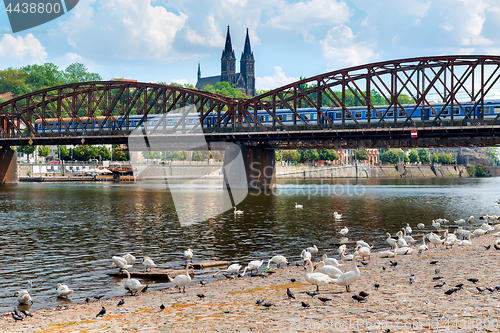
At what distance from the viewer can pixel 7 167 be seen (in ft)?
412

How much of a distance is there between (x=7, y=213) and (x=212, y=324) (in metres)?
46.3

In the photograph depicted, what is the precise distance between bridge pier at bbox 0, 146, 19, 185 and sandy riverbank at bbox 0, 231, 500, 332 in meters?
117

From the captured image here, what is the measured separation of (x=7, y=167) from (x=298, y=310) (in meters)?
126

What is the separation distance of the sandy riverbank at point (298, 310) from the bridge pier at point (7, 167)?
11738 centimetres

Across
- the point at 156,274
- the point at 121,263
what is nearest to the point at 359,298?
the point at 156,274

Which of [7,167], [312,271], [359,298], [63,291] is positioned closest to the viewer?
[359,298]

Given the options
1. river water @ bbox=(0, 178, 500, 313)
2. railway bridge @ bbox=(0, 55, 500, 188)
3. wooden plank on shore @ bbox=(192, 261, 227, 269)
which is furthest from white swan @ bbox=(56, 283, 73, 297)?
railway bridge @ bbox=(0, 55, 500, 188)

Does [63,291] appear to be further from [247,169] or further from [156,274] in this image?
[247,169]

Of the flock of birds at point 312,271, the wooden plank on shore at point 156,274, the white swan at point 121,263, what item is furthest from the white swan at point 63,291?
the white swan at point 121,263

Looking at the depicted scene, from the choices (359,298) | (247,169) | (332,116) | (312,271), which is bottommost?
(359,298)

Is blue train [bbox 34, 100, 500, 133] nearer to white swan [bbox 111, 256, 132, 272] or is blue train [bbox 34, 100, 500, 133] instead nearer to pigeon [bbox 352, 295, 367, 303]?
white swan [bbox 111, 256, 132, 272]

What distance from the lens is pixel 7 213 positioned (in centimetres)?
5366

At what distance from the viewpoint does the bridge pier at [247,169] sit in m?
96.8

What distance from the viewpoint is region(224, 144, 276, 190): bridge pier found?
317ft
